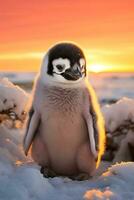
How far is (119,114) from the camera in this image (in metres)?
4.60

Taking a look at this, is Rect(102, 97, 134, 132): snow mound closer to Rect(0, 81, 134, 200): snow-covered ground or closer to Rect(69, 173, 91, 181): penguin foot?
Rect(69, 173, 91, 181): penguin foot

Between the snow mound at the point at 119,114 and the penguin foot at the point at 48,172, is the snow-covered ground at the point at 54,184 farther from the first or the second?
the snow mound at the point at 119,114

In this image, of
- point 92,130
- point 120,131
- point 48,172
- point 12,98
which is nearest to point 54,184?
point 48,172

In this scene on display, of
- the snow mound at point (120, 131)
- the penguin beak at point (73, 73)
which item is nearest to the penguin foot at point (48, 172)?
the penguin beak at point (73, 73)

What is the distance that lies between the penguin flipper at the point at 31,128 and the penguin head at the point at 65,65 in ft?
0.74

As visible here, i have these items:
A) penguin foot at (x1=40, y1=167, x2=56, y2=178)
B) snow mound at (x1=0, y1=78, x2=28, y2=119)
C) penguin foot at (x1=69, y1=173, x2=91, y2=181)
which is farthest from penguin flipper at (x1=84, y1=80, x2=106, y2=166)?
snow mound at (x1=0, y1=78, x2=28, y2=119)

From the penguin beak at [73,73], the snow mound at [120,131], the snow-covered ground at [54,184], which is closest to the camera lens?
the snow-covered ground at [54,184]

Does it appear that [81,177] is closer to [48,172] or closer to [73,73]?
[48,172]

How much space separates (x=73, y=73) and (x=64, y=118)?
10.6 inches

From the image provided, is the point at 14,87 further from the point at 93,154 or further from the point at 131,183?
the point at 131,183

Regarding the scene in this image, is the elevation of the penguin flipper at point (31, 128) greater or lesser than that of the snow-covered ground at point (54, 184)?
greater

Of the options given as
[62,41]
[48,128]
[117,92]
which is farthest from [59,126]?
[117,92]

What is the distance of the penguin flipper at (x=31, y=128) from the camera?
336 centimetres

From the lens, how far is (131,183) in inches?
111
